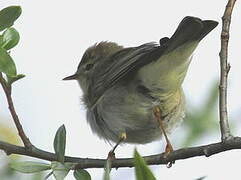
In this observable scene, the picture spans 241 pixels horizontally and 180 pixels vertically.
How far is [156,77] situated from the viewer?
14.2 feet

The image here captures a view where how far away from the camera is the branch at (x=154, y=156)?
2.39m

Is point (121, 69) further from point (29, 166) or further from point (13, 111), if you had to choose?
point (29, 166)

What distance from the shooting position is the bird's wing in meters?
3.53

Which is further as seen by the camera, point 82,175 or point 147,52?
point 147,52

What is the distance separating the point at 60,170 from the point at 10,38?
732mm

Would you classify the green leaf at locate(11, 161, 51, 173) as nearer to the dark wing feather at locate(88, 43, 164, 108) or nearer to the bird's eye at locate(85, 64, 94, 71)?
the dark wing feather at locate(88, 43, 164, 108)

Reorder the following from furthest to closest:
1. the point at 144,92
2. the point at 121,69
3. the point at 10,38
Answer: the point at 144,92 → the point at 121,69 → the point at 10,38

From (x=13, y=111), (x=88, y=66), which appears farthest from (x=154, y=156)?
(x=88, y=66)

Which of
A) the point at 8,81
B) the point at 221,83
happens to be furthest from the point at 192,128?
the point at 8,81

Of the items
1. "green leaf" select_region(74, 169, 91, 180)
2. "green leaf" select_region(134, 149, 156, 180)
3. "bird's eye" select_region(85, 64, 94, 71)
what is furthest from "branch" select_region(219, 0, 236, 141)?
"bird's eye" select_region(85, 64, 94, 71)

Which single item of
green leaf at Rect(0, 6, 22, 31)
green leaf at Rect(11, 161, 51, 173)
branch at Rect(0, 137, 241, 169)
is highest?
green leaf at Rect(0, 6, 22, 31)

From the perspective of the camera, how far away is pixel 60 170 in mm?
2377

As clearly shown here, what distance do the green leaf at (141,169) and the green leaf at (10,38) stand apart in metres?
1.26

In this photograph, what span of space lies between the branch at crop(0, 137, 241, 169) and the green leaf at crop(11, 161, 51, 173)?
0.67ft
